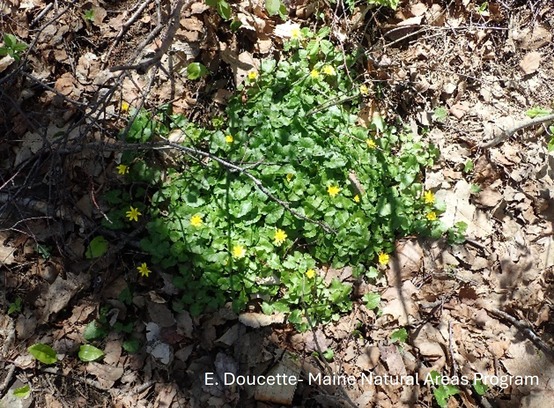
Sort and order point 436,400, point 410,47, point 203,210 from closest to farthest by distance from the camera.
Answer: point 436,400
point 203,210
point 410,47

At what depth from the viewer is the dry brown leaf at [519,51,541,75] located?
12.7 feet

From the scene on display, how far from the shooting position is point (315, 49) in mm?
3602

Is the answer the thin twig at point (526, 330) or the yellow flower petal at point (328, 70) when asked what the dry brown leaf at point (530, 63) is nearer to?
the yellow flower petal at point (328, 70)

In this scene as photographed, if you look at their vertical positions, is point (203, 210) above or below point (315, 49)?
below

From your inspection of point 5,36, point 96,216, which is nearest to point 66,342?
point 96,216

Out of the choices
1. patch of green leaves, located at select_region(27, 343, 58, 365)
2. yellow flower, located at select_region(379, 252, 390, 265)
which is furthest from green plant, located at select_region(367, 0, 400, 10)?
patch of green leaves, located at select_region(27, 343, 58, 365)

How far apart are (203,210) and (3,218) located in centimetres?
134

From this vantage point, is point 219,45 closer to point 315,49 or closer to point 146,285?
point 315,49

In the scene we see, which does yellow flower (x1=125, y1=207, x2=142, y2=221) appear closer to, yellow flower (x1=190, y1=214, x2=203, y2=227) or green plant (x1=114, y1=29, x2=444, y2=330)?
green plant (x1=114, y1=29, x2=444, y2=330)

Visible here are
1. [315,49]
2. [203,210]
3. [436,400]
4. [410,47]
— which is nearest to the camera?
[436,400]

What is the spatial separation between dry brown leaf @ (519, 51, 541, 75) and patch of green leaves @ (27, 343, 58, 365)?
3998 mm

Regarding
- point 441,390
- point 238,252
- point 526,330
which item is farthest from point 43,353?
point 526,330

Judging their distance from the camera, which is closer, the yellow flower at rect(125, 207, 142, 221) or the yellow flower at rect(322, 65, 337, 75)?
Answer: the yellow flower at rect(125, 207, 142, 221)

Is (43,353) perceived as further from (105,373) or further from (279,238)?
(279,238)
